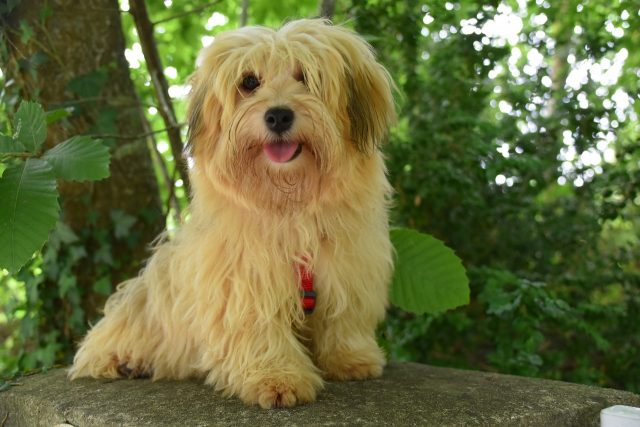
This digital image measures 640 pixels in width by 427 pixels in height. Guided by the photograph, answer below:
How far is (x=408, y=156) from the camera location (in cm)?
438

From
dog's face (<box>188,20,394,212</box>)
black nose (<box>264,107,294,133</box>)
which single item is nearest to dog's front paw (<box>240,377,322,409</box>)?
dog's face (<box>188,20,394,212</box>)

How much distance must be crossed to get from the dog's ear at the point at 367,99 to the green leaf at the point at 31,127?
3.90 ft

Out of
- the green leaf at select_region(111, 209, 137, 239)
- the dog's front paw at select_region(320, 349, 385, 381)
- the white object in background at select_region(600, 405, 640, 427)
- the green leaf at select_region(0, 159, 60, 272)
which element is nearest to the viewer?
the white object in background at select_region(600, 405, 640, 427)

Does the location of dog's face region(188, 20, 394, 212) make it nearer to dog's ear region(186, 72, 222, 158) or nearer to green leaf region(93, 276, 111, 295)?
dog's ear region(186, 72, 222, 158)

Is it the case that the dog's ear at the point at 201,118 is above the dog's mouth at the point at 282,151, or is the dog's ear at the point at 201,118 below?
above

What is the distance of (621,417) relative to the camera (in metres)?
2.18

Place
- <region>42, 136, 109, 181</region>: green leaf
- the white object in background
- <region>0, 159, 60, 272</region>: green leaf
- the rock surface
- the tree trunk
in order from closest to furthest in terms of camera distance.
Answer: the white object in background
the rock surface
<region>0, 159, 60, 272</region>: green leaf
<region>42, 136, 109, 181</region>: green leaf
the tree trunk

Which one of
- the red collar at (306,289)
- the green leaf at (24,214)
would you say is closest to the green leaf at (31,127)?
the green leaf at (24,214)

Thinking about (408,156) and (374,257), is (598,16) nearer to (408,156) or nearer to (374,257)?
(408,156)

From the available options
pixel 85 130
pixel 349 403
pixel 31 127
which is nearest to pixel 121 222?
pixel 85 130

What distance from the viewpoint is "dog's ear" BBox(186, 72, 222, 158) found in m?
2.71

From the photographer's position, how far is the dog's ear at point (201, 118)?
8.88ft

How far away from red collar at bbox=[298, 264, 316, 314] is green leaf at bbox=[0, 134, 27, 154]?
1.17 metres

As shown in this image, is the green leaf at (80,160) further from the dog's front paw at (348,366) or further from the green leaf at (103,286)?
the green leaf at (103,286)
